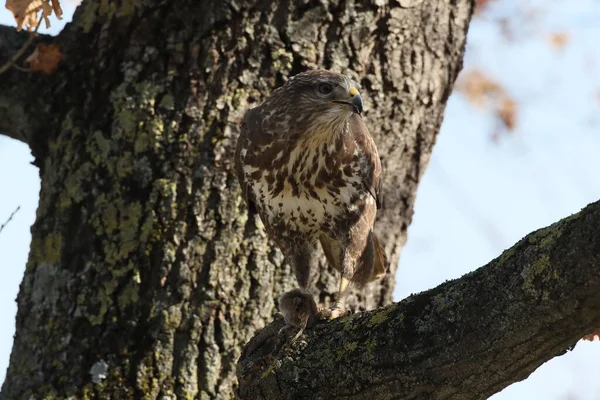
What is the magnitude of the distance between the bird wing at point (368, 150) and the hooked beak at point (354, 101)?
0.22 meters

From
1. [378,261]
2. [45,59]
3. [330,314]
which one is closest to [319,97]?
[378,261]

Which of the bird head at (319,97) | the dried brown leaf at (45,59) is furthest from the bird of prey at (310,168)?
the dried brown leaf at (45,59)

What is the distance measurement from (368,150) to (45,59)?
1783 millimetres

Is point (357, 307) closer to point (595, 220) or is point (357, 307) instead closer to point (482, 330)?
point (482, 330)

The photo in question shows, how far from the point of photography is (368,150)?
4.75 meters

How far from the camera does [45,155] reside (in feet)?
17.1

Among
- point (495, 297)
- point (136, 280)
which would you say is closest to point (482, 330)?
point (495, 297)

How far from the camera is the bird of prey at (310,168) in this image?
180 inches

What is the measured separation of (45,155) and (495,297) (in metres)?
3.05

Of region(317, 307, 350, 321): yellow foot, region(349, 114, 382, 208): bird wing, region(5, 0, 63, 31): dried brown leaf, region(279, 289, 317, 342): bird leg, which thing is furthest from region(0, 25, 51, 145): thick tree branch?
region(317, 307, 350, 321): yellow foot

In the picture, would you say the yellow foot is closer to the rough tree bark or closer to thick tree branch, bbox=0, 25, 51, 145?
the rough tree bark

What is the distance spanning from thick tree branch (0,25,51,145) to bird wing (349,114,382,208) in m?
1.66

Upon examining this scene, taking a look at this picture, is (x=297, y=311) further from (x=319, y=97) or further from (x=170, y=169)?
(x=170, y=169)

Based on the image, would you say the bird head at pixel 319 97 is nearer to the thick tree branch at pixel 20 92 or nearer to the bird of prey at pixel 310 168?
the bird of prey at pixel 310 168
